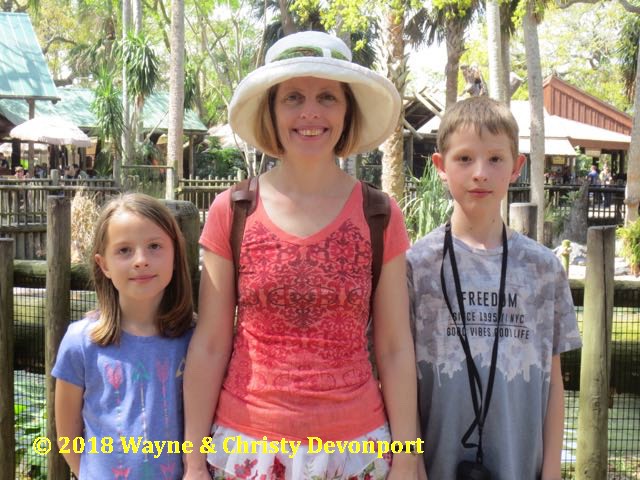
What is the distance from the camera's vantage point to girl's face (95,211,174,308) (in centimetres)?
244

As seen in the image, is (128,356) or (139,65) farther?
(139,65)

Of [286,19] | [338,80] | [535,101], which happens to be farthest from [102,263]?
[286,19]

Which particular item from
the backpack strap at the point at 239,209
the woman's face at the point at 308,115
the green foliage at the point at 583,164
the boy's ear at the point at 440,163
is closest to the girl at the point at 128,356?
the backpack strap at the point at 239,209

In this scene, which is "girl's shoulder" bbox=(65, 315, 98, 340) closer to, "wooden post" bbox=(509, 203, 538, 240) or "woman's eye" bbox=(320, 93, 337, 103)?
"woman's eye" bbox=(320, 93, 337, 103)

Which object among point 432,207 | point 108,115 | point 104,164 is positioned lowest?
point 432,207

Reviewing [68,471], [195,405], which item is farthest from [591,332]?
[68,471]

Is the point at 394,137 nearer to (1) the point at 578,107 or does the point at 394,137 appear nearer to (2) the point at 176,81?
(2) the point at 176,81

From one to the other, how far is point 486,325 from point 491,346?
63 millimetres

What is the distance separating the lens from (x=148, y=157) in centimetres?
2672

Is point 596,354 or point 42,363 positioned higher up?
point 596,354

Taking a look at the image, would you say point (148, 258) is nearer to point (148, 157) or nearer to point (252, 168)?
Result: point (252, 168)

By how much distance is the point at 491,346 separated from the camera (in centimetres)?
235

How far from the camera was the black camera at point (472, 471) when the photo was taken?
88.4 inches

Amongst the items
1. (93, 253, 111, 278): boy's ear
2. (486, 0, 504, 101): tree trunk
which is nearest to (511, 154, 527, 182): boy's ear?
(93, 253, 111, 278): boy's ear
